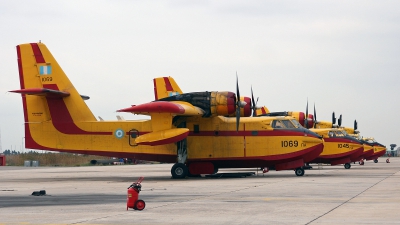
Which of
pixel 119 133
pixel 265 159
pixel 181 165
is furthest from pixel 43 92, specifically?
pixel 265 159

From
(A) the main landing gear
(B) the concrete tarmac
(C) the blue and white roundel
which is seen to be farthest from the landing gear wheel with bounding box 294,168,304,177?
(B) the concrete tarmac

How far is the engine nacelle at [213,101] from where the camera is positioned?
36.4 m

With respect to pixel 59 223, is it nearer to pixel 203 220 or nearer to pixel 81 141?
pixel 203 220

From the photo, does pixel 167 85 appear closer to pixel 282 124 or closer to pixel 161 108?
pixel 282 124

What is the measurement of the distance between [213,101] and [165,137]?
3659mm

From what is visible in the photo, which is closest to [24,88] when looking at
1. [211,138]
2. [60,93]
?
[60,93]

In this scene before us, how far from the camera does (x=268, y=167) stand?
40375mm

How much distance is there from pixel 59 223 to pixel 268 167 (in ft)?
86.9

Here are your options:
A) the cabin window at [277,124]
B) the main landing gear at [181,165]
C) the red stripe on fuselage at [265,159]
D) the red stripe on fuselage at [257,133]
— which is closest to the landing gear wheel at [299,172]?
the red stripe on fuselage at [265,159]

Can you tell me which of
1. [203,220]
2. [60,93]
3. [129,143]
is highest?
[60,93]

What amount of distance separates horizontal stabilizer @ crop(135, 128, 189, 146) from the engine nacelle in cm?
201

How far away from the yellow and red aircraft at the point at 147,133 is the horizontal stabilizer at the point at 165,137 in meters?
2.05

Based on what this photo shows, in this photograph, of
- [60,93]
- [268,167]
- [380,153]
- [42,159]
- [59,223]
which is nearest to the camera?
[59,223]

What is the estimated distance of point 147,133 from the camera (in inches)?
1483
